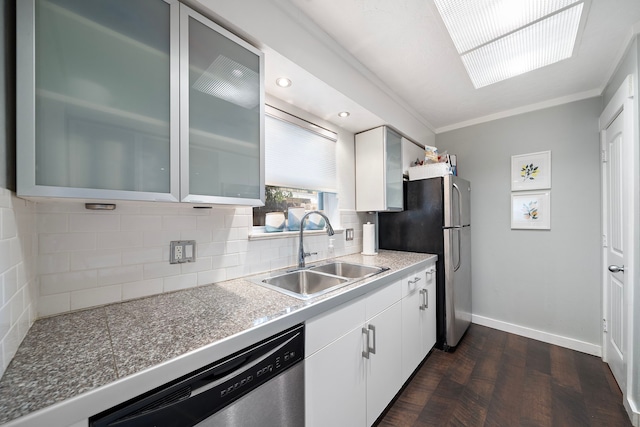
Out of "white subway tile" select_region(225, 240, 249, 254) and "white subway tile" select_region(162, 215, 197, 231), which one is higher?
"white subway tile" select_region(162, 215, 197, 231)

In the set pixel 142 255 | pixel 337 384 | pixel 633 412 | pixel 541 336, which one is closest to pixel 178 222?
pixel 142 255

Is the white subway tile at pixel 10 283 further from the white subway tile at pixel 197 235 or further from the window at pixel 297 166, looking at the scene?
the window at pixel 297 166

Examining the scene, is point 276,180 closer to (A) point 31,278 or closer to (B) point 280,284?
(B) point 280,284

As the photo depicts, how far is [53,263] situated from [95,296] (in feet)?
0.65

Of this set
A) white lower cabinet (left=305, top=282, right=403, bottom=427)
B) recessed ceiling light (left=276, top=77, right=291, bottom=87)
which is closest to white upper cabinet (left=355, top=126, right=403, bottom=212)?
white lower cabinet (left=305, top=282, right=403, bottom=427)

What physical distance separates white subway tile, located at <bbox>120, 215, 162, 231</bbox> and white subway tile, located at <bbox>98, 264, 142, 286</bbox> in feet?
0.58

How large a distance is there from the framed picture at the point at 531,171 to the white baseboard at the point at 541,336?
150 centimetres

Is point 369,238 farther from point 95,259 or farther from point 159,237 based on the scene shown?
point 95,259

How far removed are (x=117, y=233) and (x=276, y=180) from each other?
1012 millimetres

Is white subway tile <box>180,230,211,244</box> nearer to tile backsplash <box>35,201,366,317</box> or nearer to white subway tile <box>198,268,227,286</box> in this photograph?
tile backsplash <box>35,201,366,317</box>

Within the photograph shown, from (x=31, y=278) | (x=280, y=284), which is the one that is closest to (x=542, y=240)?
(x=280, y=284)

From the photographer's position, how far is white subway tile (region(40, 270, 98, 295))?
92 cm

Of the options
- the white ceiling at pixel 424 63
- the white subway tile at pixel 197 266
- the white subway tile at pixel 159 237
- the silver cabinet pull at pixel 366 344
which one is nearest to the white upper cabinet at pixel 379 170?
the white ceiling at pixel 424 63

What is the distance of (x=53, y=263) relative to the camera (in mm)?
940
